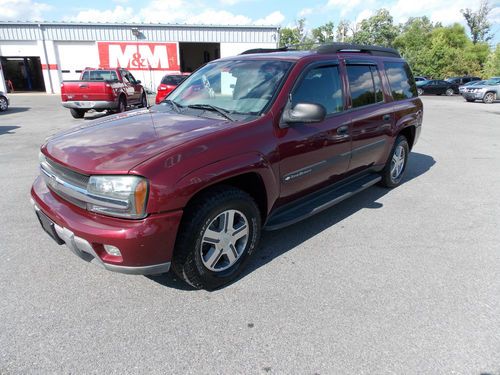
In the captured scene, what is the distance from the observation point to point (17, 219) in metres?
4.12

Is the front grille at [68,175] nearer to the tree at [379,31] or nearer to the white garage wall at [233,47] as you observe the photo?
the white garage wall at [233,47]

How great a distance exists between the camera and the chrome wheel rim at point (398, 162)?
523cm

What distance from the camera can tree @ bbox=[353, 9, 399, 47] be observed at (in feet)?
221

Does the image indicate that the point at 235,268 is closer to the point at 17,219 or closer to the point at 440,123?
the point at 17,219

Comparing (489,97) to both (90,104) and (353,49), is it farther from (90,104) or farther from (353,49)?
(90,104)

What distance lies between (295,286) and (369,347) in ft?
2.60

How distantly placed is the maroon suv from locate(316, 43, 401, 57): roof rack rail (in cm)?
3

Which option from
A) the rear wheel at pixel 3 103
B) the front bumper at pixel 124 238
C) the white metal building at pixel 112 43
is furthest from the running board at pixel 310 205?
→ the white metal building at pixel 112 43

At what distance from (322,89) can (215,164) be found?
166cm

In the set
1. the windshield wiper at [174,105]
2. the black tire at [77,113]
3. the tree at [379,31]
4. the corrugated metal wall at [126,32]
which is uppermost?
the tree at [379,31]

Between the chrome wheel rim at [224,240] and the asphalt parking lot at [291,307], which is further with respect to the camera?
the chrome wheel rim at [224,240]

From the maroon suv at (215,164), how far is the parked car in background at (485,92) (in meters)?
22.8

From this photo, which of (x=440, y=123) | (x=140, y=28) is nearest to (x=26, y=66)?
(x=140, y=28)

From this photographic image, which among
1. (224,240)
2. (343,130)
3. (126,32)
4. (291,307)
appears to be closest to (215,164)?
(224,240)
